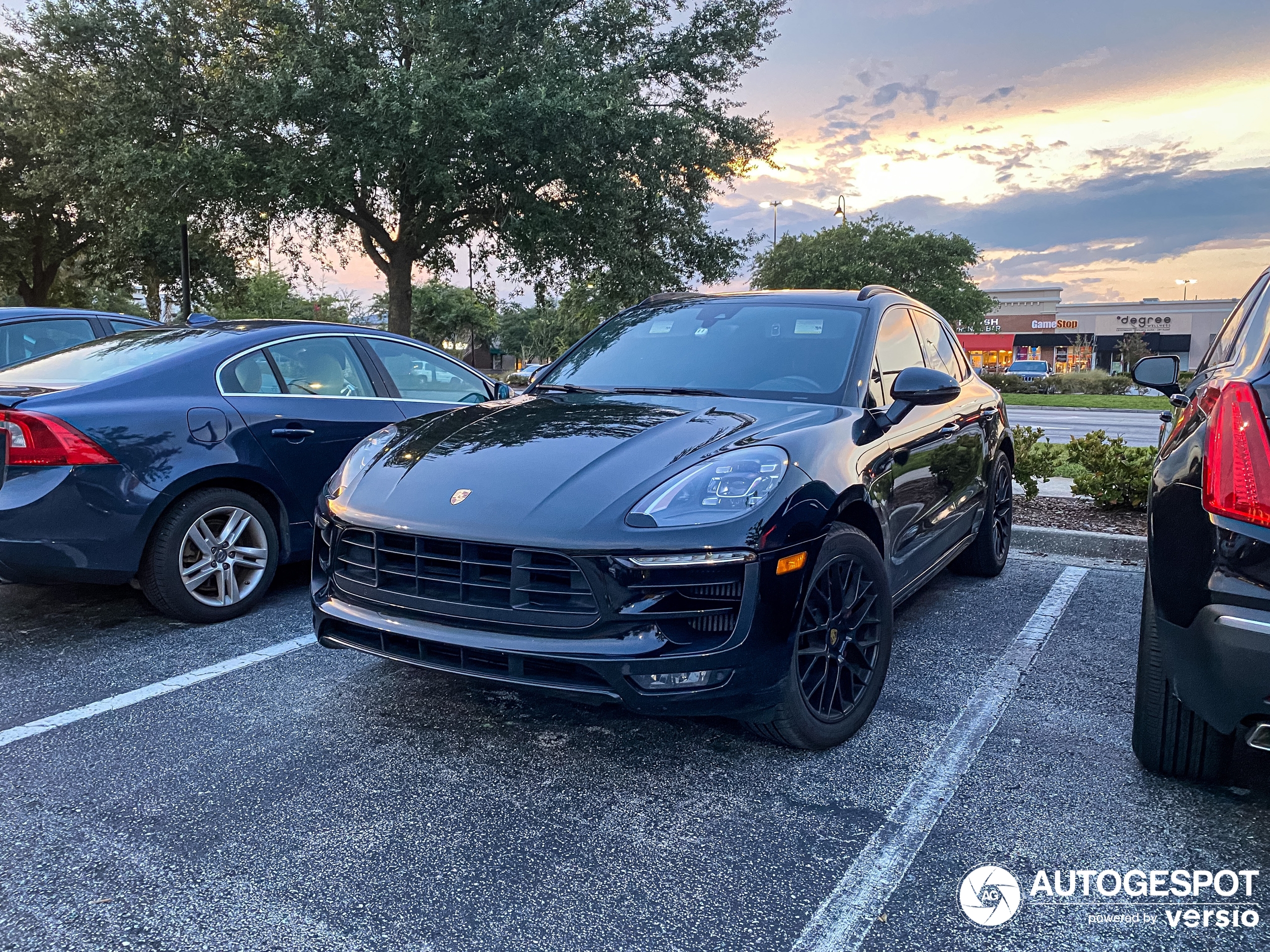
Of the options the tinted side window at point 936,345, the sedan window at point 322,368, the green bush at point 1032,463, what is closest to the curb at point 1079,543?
the green bush at point 1032,463

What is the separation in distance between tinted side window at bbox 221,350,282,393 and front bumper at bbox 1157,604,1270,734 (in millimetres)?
4230

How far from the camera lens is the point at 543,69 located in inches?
643

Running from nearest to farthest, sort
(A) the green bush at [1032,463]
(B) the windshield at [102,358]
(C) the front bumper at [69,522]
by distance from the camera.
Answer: (C) the front bumper at [69,522] → (B) the windshield at [102,358] → (A) the green bush at [1032,463]

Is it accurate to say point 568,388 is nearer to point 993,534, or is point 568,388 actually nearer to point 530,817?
point 530,817

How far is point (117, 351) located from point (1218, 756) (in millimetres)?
5173

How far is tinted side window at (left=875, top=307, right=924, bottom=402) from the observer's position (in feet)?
13.1

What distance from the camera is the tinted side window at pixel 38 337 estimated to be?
7.18 meters

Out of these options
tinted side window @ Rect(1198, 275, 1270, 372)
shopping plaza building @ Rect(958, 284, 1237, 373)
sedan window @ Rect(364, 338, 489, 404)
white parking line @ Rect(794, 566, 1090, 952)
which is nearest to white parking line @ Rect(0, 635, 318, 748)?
sedan window @ Rect(364, 338, 489, 404)

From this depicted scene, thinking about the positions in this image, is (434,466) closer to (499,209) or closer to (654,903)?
(654,903)

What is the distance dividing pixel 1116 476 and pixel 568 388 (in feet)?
17.8

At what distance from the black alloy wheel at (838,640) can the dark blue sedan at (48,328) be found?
234 inches

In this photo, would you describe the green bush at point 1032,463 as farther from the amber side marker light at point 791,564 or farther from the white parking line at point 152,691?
the white parking line at point 152,691

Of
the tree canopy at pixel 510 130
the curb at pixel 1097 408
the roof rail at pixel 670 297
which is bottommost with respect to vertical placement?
the curb at pixel 1097 408

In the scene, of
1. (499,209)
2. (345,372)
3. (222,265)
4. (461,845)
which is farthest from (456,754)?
(222,265)
